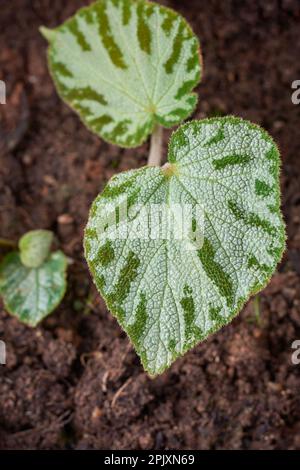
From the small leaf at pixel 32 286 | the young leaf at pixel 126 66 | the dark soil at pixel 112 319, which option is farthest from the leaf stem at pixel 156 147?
the small leaf at pixel 32 286

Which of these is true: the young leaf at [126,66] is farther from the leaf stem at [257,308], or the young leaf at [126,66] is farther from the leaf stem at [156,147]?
the leaf stem at [257,308]

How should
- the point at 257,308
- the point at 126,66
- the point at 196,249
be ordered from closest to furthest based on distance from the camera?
the point at 196,249 → the point at 126,66 → the point at 257,308

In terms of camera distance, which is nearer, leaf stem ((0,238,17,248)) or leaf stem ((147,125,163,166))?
leaf stem ((147,125,163,166))

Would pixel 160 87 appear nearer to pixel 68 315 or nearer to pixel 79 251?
pixel 79 251

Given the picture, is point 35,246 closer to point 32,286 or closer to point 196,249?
point 32,286

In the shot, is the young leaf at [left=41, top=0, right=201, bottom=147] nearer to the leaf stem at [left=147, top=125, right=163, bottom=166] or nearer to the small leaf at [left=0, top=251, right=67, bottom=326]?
the leaf stem at [left=147, top=125, right=163, bottom=166]

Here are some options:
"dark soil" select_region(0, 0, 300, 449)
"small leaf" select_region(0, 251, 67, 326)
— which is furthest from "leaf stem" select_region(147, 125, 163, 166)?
"small leaf" select_region(0, 251, 67, 326)

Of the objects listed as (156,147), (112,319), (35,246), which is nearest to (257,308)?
(112,319)
